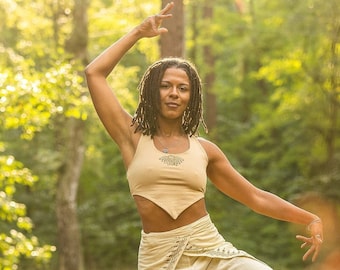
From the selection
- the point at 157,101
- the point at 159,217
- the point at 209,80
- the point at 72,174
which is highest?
the point at 157,101

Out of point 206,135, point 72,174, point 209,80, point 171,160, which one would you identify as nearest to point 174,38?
point 171,160

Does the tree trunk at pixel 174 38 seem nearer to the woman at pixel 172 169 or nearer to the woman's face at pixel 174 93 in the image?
the woman at pixel 172 169

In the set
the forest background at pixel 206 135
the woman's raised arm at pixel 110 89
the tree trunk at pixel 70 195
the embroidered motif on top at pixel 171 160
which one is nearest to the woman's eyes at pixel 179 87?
the woman's raised arm at pixel 110 89

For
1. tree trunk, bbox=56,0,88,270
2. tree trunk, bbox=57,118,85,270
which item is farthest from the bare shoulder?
tree trunk, bbox=57,118,85,270

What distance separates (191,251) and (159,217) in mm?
227

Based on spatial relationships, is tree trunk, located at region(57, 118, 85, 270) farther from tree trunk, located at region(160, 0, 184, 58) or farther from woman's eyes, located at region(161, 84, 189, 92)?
woman's eyes, located at region(161, 84, 189, 92)

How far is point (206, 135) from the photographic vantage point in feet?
70.5

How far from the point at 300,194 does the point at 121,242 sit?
4.94 meters

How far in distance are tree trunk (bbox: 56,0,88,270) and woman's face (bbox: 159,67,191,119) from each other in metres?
11.4

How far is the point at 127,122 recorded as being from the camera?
4.21m

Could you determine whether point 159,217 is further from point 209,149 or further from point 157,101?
point 157,101

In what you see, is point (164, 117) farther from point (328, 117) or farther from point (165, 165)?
point (328, 117)

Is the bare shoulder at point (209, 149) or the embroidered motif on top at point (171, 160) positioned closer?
the embroidered motif on top at point (171, 160)

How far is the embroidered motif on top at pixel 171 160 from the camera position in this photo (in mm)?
4023
